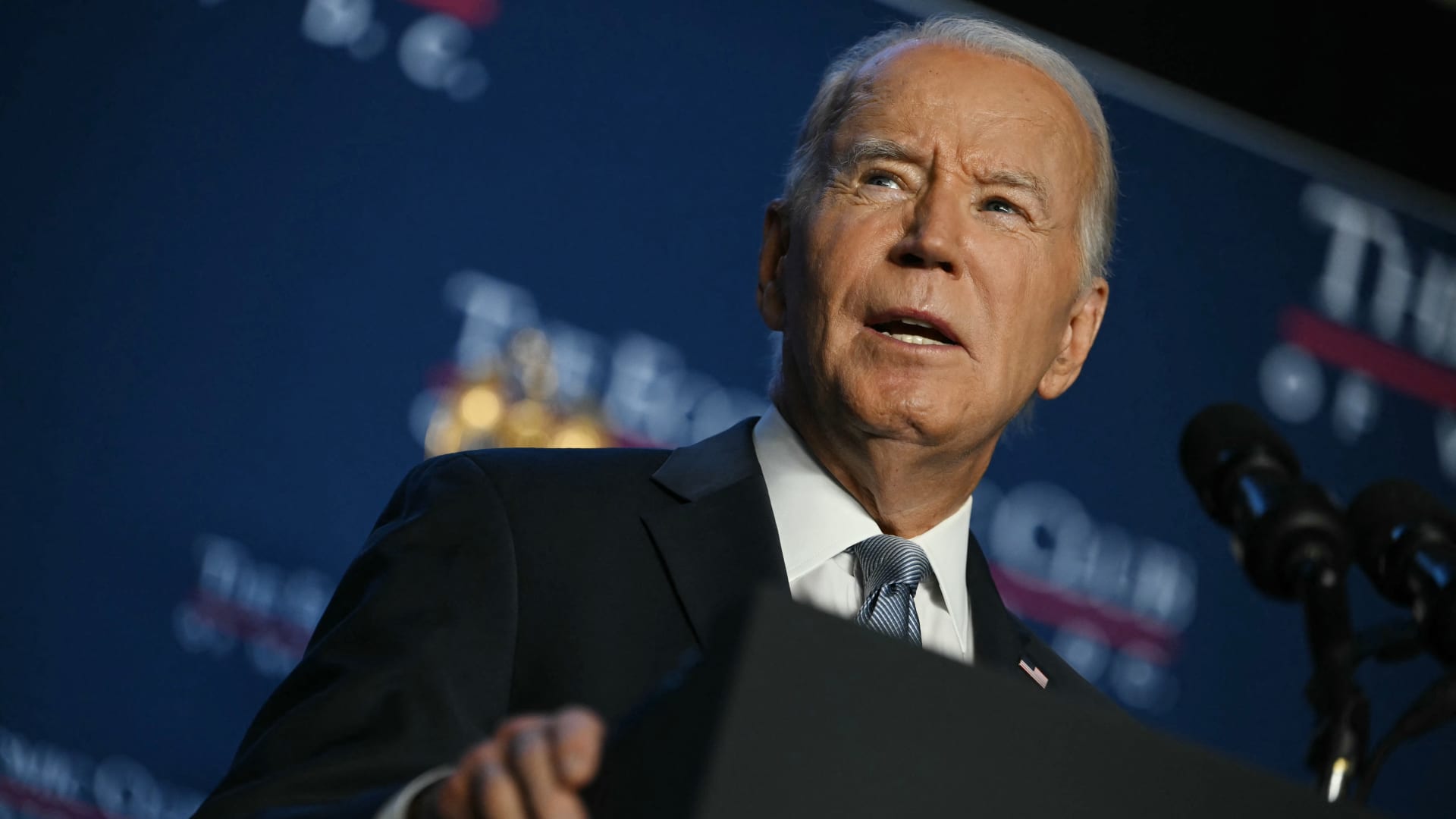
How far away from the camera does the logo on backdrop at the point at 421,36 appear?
2885 mm

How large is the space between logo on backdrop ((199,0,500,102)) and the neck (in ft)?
4.95

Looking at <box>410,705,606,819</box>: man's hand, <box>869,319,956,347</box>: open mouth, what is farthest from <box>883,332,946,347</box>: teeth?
<box>410,705,606,819</box>: man's hand

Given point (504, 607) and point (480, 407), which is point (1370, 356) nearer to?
point (480, 407)

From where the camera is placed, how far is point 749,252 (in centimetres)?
312

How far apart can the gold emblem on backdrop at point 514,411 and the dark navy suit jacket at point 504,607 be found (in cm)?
125

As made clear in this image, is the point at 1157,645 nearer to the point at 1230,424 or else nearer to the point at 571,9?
the point at 571,9

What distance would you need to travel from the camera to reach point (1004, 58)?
180 cm

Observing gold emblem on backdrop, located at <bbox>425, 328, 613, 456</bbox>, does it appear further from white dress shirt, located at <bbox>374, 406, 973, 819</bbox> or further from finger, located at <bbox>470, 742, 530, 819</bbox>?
finger, located at <bbox>470, 742, 530, 819</bbox>

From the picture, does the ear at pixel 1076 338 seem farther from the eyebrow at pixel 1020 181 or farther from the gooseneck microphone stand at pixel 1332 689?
the gooseneck microphone stand at pixel 1332 689

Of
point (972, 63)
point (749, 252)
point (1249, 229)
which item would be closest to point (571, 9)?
point (749, 252)

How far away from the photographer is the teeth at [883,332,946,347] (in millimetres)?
1614

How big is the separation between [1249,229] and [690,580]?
257 cm

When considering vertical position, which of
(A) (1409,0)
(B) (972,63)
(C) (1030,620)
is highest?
(A) (1409,0)

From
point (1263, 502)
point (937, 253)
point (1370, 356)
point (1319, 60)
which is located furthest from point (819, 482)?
point (1319, 60)
